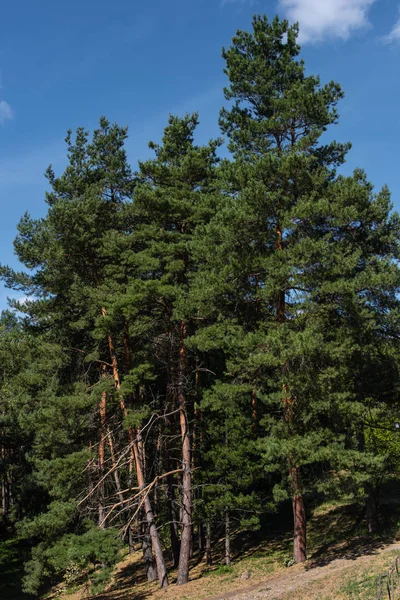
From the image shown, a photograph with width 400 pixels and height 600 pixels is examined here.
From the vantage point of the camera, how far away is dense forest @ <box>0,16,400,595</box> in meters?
15.8

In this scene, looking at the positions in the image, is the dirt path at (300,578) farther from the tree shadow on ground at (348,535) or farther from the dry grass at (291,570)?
the tree shadow on ground at (348,535)

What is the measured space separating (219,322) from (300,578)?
28.0 feet

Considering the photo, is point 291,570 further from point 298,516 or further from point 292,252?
point 292,252

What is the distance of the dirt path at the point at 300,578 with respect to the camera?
578 inches

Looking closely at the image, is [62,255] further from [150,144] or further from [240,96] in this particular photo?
[240,96]

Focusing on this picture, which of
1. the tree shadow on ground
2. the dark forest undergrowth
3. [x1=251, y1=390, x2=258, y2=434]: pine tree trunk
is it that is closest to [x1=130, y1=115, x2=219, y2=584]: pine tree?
the dark forest undergrowth

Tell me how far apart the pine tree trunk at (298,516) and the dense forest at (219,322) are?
0.23ft

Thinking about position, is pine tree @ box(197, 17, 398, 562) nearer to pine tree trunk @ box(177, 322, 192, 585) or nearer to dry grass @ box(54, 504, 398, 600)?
dry grass @ box(54, 504, 398, 600)

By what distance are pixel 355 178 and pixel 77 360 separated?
1396 cm

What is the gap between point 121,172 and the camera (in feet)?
79.2

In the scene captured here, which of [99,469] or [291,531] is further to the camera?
[291,531]

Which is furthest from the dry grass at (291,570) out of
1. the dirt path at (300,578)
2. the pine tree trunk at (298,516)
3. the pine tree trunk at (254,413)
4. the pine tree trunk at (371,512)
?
the pine tree trunk at (254,413)

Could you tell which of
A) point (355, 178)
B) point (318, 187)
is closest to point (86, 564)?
point (318, 187)

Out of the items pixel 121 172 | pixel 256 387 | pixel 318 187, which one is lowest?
pixel 256 387
